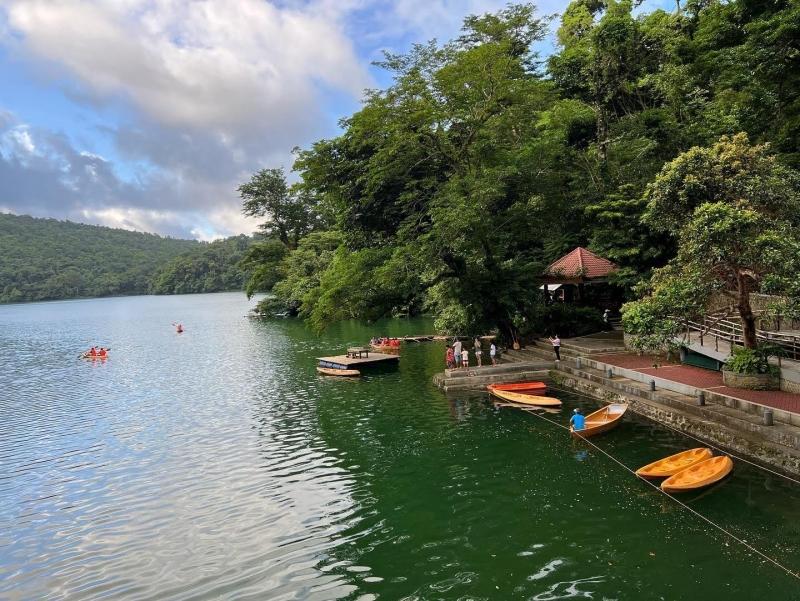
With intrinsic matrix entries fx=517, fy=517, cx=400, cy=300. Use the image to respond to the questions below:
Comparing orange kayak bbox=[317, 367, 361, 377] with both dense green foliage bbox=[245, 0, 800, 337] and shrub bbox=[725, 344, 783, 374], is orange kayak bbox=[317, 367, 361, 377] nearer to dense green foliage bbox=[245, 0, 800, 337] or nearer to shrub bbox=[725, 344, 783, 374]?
dense green foliage bbox=[245, 0, 800, 337]

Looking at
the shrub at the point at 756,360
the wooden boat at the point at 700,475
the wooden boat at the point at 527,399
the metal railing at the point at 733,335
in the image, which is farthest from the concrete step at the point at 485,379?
the wooden boat at the point at 700,475

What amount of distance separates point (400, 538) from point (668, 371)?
1260 centimetres

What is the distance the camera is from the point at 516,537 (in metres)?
9.92

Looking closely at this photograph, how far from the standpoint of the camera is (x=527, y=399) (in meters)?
19.3

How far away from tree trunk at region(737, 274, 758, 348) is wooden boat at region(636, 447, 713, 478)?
4.90m

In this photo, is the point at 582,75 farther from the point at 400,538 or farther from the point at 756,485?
the point at 400,538

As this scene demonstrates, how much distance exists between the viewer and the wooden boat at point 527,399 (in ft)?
61.5

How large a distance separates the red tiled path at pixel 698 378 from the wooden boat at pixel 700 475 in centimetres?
256

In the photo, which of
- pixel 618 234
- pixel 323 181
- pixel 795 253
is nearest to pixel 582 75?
pixel 618 234

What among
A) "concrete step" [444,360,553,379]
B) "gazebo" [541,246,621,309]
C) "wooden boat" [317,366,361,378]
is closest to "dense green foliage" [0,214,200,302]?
"wooden boat" [317,366,361,378]

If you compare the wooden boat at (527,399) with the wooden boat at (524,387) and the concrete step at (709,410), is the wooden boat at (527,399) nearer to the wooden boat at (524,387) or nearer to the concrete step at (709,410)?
the wooden boat at (524,387)

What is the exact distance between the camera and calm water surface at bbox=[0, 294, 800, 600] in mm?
A: 8727

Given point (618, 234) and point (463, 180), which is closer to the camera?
point (463, 180)

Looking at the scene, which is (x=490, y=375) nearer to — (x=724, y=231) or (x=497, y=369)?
(x=497, y=369)
